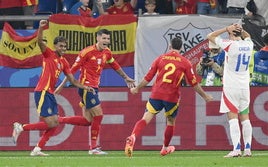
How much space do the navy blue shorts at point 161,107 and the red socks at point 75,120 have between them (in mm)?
1776

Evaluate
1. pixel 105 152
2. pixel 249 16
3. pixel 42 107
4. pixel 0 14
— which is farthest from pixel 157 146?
pixel 0 14

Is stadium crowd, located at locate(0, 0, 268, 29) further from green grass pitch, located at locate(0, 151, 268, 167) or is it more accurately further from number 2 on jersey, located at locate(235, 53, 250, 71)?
number 2 on jersey, located at locate(235, 53, 250, 71)

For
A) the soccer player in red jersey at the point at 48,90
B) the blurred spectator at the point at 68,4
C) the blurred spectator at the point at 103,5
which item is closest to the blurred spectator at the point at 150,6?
the blurred spectator at the point at 103,5

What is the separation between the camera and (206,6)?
974 inches

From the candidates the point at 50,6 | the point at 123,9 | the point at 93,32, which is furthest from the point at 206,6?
the point at 50,6

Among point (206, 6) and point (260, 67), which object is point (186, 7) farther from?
point (260, 67)

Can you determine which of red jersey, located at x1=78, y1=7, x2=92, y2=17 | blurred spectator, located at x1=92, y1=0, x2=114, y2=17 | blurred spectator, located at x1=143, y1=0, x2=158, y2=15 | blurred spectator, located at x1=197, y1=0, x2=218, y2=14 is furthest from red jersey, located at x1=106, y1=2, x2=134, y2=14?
blurred spectator, located at x1=197, y1=0, x2=218, y2=14

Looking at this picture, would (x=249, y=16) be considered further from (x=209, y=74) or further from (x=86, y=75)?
(x=86, y=75)

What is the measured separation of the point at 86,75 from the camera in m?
20.9

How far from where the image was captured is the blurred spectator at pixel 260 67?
73.6ft

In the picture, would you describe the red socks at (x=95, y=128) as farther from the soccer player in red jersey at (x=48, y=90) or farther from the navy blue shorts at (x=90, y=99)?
the soccer player in red jersey at (x=48, y=90)

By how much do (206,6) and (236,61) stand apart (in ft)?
18.5

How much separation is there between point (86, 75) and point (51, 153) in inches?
58.3

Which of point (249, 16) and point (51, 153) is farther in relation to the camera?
point (249, 16)
